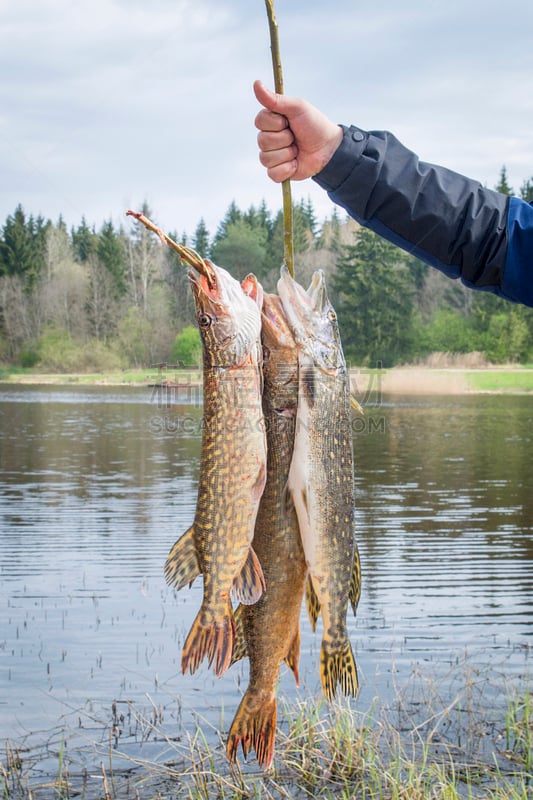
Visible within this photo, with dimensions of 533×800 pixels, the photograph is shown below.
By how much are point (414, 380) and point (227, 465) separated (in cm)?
6712

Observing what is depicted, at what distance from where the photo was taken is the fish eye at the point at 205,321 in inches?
126

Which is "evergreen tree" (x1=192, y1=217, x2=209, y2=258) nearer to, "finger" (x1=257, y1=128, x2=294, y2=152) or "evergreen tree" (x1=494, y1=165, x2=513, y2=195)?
"evergreen tree" (x1=494, y1=165, x2=513, y2=195)

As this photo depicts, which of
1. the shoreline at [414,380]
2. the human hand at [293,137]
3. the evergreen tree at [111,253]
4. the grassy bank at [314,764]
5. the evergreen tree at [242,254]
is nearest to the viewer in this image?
the human hand at [293,137]

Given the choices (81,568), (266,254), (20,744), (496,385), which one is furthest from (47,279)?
(20,744)

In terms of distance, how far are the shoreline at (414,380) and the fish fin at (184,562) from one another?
54.3 metres

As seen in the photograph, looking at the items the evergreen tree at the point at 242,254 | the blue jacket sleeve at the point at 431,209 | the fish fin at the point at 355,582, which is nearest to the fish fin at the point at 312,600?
the fish fin at the point at 355,582

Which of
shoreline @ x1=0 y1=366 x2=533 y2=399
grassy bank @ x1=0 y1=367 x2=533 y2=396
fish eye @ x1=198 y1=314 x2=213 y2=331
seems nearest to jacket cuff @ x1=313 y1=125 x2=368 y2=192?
fish eye @ x1=198 y1=314 x2=213 y2=331

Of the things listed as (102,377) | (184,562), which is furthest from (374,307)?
(184,562)

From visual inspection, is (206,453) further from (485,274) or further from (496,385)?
(496,385)

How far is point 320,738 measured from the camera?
7.08m

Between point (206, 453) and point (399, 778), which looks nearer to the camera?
point (206, 453)

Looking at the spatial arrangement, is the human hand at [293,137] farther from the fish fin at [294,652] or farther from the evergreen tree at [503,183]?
the evergreen tree at [503,183]

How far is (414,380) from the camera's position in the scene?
69188 mm

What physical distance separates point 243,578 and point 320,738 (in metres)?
4.55
